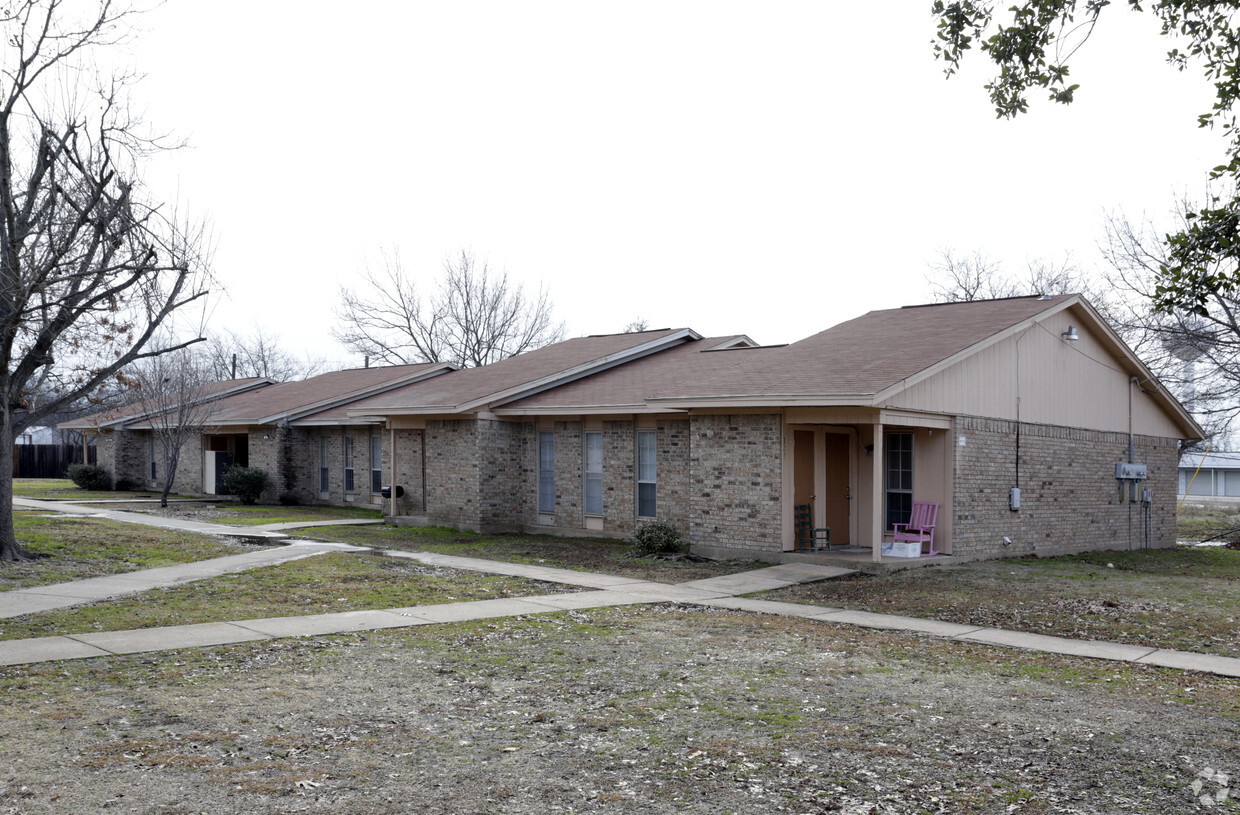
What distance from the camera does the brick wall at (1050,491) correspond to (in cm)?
1711

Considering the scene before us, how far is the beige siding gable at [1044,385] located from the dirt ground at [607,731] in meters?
7.41

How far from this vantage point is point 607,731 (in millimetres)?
6652

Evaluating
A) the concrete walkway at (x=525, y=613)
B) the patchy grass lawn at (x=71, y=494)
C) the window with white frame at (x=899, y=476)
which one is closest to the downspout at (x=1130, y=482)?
Answer: the window with white frame at (x=899, y=476)

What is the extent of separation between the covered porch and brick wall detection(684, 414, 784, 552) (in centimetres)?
22

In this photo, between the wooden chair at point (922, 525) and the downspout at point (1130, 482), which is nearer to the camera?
the wooden chair at point (922, 525)

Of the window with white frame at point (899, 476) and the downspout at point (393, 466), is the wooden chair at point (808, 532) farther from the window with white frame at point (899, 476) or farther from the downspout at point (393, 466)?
the downspout at point (393, 466)

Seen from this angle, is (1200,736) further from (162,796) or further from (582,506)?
(582,506)

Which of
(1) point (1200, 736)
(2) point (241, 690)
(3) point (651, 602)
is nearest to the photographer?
(1) point (1200, 736)

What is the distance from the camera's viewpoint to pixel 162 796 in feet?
17.1

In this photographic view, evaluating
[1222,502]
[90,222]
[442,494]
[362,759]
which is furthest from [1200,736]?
[1222,502]

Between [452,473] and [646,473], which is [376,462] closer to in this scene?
[452,473]

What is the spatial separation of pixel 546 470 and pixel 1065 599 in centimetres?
1145

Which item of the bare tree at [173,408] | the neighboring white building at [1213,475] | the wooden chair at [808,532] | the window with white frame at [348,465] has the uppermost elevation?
the bare tree at [173,408]

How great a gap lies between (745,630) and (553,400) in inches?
448
